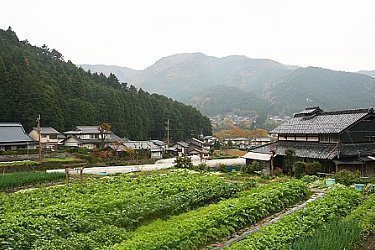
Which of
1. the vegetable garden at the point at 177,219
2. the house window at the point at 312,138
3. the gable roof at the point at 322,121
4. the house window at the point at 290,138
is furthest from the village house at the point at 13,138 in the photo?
the house window at the point at 312,138

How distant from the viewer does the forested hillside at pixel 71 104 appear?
48.1 meters

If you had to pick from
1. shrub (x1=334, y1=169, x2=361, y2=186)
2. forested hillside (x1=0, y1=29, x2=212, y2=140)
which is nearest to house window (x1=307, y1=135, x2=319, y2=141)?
shrub (x1=334, y1=169, x2=361, y2=186)

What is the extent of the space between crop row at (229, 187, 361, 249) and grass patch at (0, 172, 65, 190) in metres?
17.1

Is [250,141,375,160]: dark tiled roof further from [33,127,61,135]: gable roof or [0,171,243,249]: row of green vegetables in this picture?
[33,127,61,135]: gable roof

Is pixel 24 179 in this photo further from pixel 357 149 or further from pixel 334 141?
pixel 357 149

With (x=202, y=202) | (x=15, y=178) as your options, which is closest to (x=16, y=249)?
(x=202, y=202)

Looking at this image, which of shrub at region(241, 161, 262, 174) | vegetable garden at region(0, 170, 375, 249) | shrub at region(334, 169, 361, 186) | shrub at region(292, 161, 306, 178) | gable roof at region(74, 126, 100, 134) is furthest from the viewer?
gable roof at region(74, 126, 100, 134)

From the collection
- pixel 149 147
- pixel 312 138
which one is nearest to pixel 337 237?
pixel 312 138

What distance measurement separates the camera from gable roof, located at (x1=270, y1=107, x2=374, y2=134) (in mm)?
27366

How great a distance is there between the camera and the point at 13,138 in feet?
135

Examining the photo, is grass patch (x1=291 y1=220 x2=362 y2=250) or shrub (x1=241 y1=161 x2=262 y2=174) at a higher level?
grass patch (x1=291 y1=220 x2=362 y2=250)

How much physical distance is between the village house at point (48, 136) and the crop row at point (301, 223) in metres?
39.9

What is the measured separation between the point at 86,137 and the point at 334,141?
35332 millimetres

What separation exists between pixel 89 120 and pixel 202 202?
Result: 4352 centimetres
